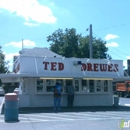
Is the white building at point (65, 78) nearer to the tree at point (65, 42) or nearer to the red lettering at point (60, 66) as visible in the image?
the red lettering at point (60, 66)

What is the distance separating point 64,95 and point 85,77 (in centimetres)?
218

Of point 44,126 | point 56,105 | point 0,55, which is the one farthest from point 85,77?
point 0,55

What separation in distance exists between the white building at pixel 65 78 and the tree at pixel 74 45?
33.8 metres

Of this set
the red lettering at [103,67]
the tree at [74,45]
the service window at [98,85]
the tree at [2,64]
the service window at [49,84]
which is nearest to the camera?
the service window at [49,84]

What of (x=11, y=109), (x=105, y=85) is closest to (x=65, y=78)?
(x=105, y=85)

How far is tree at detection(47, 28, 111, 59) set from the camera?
57.7 metres

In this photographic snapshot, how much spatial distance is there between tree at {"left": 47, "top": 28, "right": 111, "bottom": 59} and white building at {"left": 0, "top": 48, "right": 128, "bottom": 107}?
111ft

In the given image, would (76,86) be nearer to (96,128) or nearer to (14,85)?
(96,128)

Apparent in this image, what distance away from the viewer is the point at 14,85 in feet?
164

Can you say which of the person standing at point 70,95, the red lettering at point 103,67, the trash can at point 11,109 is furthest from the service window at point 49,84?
the trash can at point 11,109

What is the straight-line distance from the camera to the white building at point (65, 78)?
Result: 20.5 m

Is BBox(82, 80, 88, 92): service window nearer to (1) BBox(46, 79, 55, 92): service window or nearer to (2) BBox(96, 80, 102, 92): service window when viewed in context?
(2) BBox(96, 80, 102, 92): service window

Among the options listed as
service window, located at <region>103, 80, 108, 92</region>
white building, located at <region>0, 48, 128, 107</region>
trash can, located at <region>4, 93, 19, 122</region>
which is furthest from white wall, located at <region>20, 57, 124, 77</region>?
trash can, located at <region>4, 93, 19, 122</region>

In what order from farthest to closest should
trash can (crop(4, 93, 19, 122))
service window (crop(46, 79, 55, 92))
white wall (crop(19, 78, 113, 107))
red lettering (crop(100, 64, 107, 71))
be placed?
1. red lettering (crop(100, 64, 107, 71))
2. service window (crop(46, 79, 55, 92))
3. white wall (crop(19, 78, 113, 107))
4. trash can (crop(4, 93, 19, 122))
